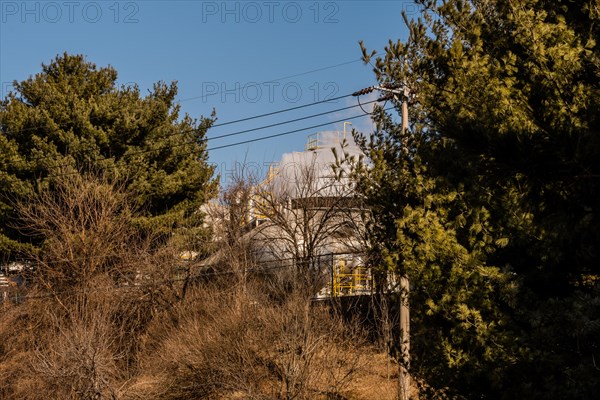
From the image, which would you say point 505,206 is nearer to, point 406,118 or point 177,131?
point 406,118

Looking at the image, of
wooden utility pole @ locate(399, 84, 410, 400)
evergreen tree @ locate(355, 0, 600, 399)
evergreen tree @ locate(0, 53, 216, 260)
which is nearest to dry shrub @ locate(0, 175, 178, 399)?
evergreen tree @ locate(0, 53, 216, 260)

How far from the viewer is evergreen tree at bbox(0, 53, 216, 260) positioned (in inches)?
1070

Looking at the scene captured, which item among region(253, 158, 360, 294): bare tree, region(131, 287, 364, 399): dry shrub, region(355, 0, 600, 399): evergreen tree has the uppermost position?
region(253, 158, 360, 294): bare tree

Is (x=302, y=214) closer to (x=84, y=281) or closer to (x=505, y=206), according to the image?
(x=84, y=281)

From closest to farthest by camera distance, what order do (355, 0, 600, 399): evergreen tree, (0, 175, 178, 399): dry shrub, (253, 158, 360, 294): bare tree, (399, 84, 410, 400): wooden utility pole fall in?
(355, 0, 600, 399): evergreen tree, (399, 84, 410, 400): wooden utility pole, (0, 175, 178, 399): dry shrub, (253, 158, 360, 294): bare tree

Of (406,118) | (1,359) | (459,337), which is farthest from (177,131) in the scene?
(459,337)

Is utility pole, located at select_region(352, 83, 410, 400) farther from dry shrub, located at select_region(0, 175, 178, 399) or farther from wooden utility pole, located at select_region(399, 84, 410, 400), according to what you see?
dry shrub, located at select_region(0, 175, 178, 399)

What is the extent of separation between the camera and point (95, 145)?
27453mm

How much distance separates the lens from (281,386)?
15.3 meters

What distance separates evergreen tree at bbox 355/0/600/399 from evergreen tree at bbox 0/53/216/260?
20.7 m

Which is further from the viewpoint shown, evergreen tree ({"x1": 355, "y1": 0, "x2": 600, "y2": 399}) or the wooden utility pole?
the wooden utility pole

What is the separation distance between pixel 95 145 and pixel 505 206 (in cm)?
2313

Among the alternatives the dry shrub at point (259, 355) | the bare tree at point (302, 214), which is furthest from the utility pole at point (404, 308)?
the bare tree at point (302, 214)

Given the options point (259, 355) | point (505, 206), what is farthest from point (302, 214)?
point (505, 206)
